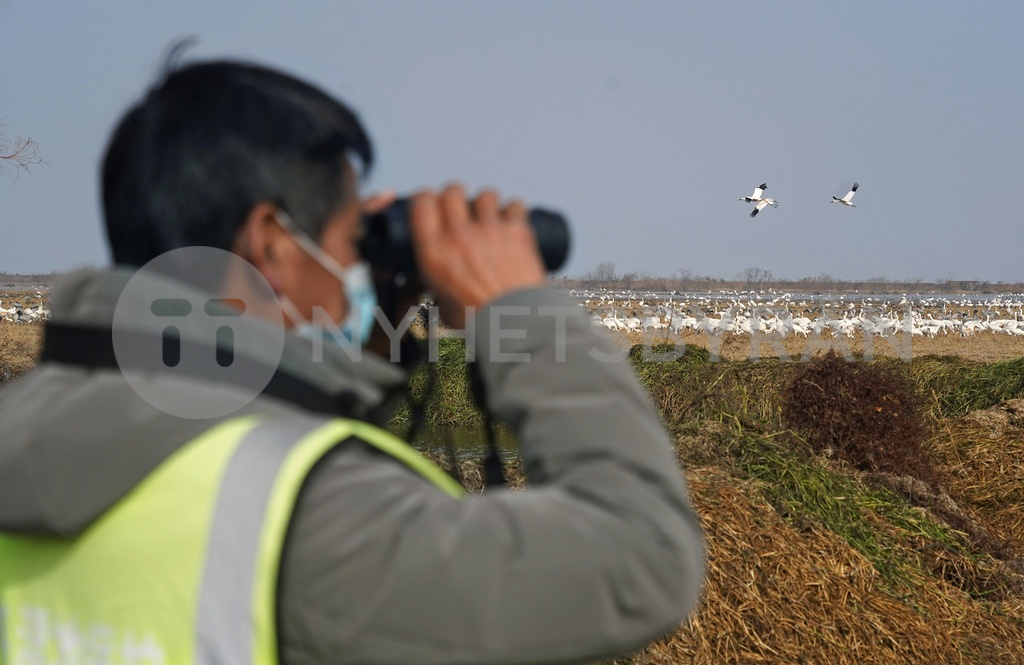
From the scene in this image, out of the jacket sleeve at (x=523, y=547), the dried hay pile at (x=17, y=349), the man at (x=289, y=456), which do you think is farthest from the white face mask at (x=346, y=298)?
the dried hay pile at (x=17, y=349)

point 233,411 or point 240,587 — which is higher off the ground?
point 233,411

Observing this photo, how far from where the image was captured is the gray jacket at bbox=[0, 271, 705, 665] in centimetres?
100

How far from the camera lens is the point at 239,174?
45.8 inches

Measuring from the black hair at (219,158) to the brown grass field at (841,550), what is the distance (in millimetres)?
3715

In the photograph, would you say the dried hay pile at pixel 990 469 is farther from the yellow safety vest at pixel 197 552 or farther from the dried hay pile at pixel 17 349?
the yellow safety vest at pixel 197 552

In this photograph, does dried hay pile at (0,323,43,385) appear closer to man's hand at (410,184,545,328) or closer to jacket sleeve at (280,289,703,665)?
man's hand at (410,184,545,328)

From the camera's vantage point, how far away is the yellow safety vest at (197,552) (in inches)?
39.0

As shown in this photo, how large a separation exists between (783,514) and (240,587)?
5365 mm

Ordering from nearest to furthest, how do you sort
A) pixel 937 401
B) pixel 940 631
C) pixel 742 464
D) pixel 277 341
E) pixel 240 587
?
pixel 240 587
pixel 277 341
pixel 940 631
pixel 742 464
pixel 937 401

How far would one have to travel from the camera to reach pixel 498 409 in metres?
1.14

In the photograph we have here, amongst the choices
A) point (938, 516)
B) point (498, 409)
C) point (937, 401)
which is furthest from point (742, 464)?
point (937, 401)

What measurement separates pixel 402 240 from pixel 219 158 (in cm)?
23

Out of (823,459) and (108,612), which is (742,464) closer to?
(823,459)

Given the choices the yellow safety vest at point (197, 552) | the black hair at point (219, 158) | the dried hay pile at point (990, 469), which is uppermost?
the black hair at point (219, 158)
